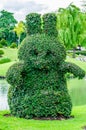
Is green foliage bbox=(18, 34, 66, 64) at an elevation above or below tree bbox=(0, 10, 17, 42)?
above

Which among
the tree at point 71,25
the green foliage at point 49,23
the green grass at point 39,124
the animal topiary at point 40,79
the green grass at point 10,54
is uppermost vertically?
the green foliage at point 49,23

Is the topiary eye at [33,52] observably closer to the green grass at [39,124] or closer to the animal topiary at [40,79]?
the animal topiary at [40,79]

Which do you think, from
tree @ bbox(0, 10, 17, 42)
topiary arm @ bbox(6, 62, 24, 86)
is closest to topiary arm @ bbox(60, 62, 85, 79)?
topiary arm @ bbox(6, 62, 24, 86)

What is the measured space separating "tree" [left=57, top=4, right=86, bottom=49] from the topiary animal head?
128ft

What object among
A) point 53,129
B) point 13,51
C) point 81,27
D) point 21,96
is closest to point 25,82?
point 21,96

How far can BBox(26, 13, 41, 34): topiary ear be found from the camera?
559 inches

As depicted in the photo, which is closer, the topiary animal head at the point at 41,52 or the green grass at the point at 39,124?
the green grass at the point at 39,124

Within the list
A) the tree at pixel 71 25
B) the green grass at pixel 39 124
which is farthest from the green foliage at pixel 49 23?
the tree at pixel 71 25

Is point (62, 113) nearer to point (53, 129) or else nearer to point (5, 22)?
point (53, 129)

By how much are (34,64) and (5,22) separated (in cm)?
8877

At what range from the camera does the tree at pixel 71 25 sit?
176 ft

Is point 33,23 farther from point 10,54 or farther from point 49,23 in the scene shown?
point 10,54

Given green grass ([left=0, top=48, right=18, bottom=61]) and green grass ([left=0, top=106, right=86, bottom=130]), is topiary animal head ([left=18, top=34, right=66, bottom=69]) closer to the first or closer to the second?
green grass ([left=0, top=106, right=86, bottom=130])

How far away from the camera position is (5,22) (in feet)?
333
